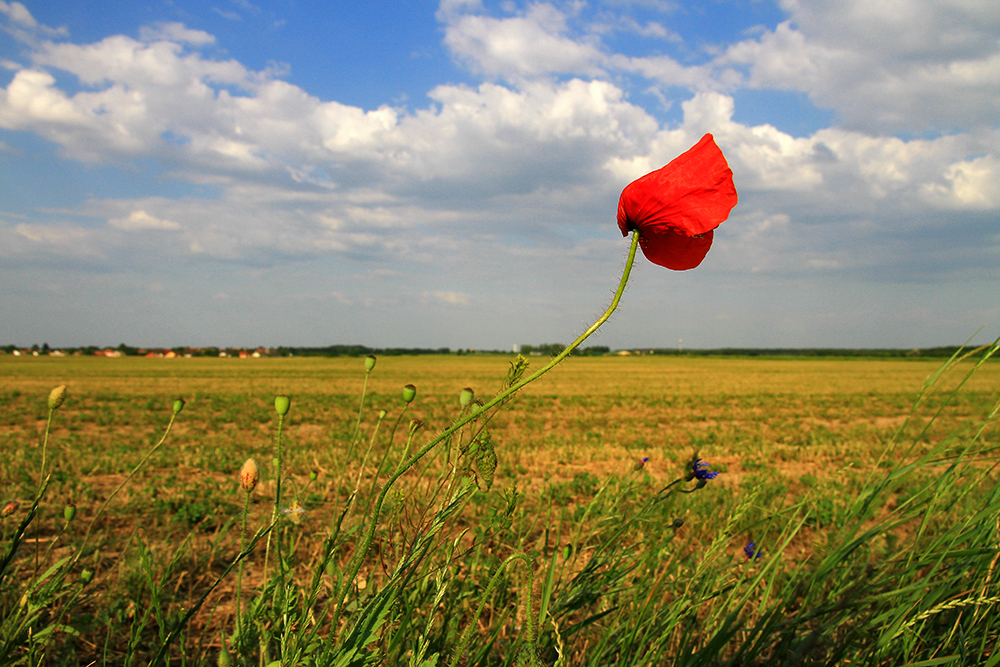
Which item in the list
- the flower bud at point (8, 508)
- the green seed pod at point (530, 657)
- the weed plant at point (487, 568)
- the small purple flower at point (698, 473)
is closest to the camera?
the green seed pod at point (530, 657)

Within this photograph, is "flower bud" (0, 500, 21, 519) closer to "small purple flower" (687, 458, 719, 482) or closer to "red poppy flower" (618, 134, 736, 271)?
"red poppy flower" (618, 134, 736, 271)

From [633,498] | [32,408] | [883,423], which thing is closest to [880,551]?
[633,498]

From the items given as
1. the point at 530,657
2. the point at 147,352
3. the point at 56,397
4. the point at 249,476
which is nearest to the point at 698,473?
the point at 530,657

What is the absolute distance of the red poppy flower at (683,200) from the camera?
0.73 metres

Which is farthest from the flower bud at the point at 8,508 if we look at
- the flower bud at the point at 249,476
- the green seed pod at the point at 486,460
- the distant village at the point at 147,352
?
the distant village at the point at 147,352

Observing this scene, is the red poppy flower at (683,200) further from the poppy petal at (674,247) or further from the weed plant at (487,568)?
the weed plant at (487,568)

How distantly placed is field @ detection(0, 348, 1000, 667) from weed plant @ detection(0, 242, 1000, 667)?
16 mm

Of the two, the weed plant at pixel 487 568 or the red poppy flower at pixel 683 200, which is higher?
the red poppy flower at pixel 683 200

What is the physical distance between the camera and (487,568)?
1.62 metres

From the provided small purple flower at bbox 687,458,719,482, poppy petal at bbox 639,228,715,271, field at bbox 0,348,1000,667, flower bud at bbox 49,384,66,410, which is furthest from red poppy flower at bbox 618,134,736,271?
flower bud at bbox 49,384,66,410

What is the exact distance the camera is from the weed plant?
0.97 m

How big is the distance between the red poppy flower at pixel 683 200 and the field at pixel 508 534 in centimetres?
28

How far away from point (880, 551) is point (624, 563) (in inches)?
90.6

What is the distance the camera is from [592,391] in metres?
20.1
